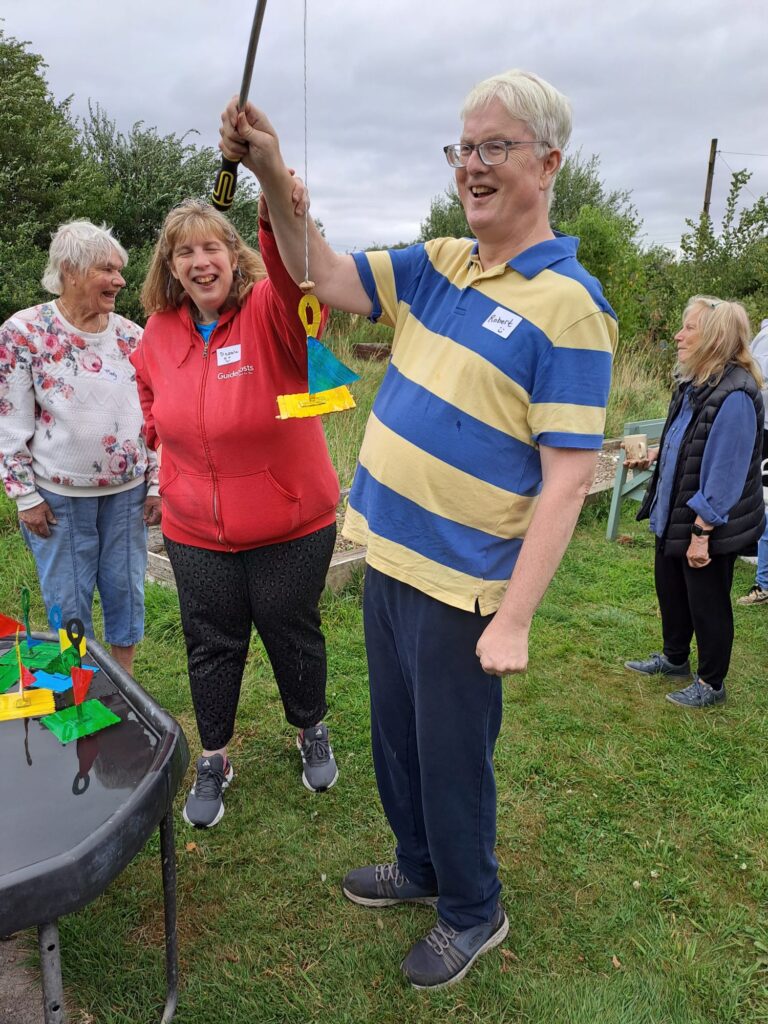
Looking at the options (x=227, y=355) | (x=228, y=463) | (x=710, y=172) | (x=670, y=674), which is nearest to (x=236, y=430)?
(x=228, y=463)

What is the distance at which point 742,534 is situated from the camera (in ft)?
10.7

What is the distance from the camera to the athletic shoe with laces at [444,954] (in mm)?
1996

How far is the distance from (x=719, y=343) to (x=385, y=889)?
254 cm

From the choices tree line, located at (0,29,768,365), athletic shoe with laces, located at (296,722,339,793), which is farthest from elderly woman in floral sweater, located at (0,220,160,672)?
tree line, located at (0,29,768,365)

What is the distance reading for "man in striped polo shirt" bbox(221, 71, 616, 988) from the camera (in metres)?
1.49

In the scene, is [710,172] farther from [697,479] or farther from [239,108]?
[239,108]

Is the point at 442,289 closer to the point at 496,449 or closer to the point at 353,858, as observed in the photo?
the point at 496,449

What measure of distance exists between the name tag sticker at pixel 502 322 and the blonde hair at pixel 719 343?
2062 mm

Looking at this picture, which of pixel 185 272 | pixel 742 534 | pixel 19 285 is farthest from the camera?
pixel 19 285

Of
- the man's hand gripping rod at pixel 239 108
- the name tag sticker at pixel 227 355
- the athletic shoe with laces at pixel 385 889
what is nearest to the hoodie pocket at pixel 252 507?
the name tag sticker at pixel 227 355

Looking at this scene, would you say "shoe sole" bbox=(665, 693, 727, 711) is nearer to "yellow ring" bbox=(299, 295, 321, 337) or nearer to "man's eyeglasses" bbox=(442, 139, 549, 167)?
"yellow ring" bbox=(299, 295, 321, 337)

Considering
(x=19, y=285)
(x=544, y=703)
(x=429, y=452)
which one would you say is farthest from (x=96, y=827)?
(x=19, y=285)

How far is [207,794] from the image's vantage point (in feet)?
8.70

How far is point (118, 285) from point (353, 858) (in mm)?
2205
